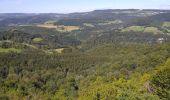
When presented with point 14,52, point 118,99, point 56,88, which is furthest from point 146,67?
point 14,52

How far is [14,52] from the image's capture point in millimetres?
195750

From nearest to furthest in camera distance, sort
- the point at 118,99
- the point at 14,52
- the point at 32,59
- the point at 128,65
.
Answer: the point at 118,99 → the point at 128,65 → the point at 32,59 → the point at 14,52

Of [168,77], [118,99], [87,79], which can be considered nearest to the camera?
[118,99]

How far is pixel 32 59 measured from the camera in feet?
593

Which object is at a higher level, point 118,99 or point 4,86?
point 118,99

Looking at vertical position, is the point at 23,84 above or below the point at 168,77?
below

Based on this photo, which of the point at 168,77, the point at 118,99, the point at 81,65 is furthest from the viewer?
the point at 81,65

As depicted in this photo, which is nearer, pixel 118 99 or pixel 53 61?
pixel 118 99

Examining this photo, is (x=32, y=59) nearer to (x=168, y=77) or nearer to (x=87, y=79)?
(x=87, y=79)

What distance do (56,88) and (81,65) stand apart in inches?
1740

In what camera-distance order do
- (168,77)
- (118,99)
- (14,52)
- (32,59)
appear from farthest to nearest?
(14,52) → (32,59) → (168,77) → (118,99)

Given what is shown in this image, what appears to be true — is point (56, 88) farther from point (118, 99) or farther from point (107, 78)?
point (118, 99)

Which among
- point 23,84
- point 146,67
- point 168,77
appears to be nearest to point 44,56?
point 23,84

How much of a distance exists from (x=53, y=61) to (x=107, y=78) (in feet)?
220
